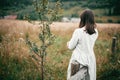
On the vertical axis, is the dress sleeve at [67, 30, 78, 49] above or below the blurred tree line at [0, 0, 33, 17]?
above

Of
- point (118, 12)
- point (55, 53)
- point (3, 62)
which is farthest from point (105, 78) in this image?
point (118, 12)

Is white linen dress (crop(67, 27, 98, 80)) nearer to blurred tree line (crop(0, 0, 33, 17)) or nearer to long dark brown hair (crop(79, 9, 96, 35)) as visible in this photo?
long dark brown hair (crop(79, 9, 96, 35))

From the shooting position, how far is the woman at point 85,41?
11.4ft

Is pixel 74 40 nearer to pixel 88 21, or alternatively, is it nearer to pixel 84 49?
pixel 84 49

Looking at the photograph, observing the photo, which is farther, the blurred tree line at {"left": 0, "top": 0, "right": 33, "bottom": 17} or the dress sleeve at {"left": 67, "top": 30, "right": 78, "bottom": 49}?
the blurred tree line at {"left": 0, "top": 0, "right": 33, "bottom": 17}

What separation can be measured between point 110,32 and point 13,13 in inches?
516

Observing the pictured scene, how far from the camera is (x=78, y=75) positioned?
2.77 metres

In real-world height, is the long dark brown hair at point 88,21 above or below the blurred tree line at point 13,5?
above

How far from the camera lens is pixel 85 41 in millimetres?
3570

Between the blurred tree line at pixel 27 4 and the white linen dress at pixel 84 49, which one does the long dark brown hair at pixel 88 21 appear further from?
the blurred tree line at pixel 27 4

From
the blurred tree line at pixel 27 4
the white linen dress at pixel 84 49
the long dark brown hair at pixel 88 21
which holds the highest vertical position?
the long dark brown hair at pixel 88 21

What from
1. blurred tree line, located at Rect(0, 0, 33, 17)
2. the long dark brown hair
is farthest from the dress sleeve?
blurred tree line, located at Rect(0, 0, 33, 17)

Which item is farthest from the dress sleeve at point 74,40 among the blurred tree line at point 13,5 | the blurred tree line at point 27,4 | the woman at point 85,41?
the blurred tree line at point 13,5

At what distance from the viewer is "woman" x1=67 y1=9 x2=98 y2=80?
349cm
